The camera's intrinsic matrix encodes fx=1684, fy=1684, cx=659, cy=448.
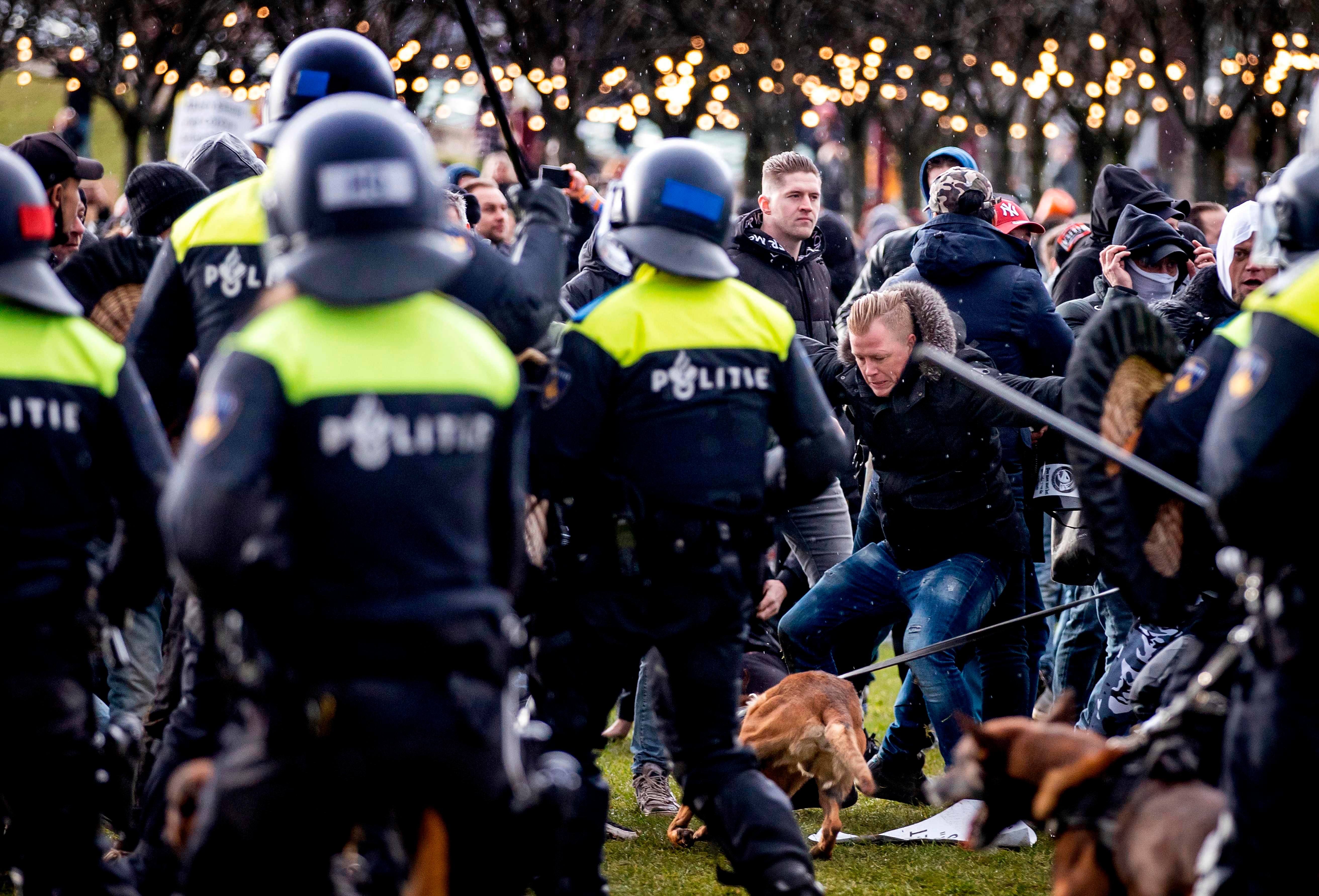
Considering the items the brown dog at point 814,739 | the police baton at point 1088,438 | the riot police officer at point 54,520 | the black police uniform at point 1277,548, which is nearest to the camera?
the black police uniform at point 1277,548

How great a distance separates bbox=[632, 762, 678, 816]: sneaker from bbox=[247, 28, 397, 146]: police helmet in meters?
3.02

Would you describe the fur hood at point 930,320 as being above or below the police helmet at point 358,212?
below

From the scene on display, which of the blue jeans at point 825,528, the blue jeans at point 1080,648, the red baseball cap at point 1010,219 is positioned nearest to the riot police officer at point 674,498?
the blue jeans at point 825,528

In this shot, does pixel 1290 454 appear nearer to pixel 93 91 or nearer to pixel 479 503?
pixel 479 503

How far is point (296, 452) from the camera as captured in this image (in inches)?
122

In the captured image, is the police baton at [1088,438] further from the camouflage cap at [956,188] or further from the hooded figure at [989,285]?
the camouflage cap at [956,188]

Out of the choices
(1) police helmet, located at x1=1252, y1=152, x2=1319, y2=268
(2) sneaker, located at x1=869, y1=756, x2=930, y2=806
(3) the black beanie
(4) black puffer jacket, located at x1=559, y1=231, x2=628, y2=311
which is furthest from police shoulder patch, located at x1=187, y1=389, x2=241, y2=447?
(2) sneaker, located at x1=869, y1=756, x2=930, y2=806

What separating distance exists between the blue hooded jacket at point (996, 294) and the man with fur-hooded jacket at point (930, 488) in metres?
0.45

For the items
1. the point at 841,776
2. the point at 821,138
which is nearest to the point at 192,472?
the point at 841,776

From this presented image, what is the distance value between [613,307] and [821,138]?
29643 millimetres

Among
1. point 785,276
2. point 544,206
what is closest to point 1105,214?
point 785,276

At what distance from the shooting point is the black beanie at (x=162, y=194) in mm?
6055

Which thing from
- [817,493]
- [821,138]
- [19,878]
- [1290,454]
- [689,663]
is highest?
[821,138]

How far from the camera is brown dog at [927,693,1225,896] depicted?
352cm
